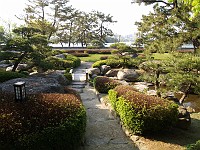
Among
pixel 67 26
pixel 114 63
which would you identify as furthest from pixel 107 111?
pixel 67 26

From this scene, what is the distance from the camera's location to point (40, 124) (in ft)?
14.5

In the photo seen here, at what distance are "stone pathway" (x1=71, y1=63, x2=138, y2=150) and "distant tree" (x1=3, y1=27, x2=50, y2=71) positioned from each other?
4.81 meters

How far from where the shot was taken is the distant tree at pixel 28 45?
39.2ft

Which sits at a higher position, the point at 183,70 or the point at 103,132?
the point at 183,70

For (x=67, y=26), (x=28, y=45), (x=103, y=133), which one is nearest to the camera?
(x=103, y=133)

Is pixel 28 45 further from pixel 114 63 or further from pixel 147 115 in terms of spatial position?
pixel 114 63

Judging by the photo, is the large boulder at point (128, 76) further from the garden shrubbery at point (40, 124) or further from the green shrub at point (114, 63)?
the garden shrubbery at point (40, 124)

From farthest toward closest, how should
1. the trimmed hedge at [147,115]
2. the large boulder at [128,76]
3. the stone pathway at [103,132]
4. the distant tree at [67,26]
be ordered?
the distant tree at [67,26]
the large boulder at [128,76]
the trimmed hedge at [147,115]
the stone pathway at [103,132]

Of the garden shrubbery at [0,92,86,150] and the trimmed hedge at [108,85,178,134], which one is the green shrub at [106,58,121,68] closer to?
the trimmed hedge at [108,85,178,134]

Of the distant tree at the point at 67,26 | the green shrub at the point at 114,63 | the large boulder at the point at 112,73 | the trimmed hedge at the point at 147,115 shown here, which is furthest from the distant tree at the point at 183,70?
the distant tree at the point at 67,26

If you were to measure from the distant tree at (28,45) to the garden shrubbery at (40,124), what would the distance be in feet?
22.9

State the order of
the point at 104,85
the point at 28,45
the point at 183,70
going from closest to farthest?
the point at 183,70, the point at 104,85, the point at 28,45

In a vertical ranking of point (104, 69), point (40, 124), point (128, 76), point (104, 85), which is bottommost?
point (128, 76)

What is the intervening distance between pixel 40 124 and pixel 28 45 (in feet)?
27.6
